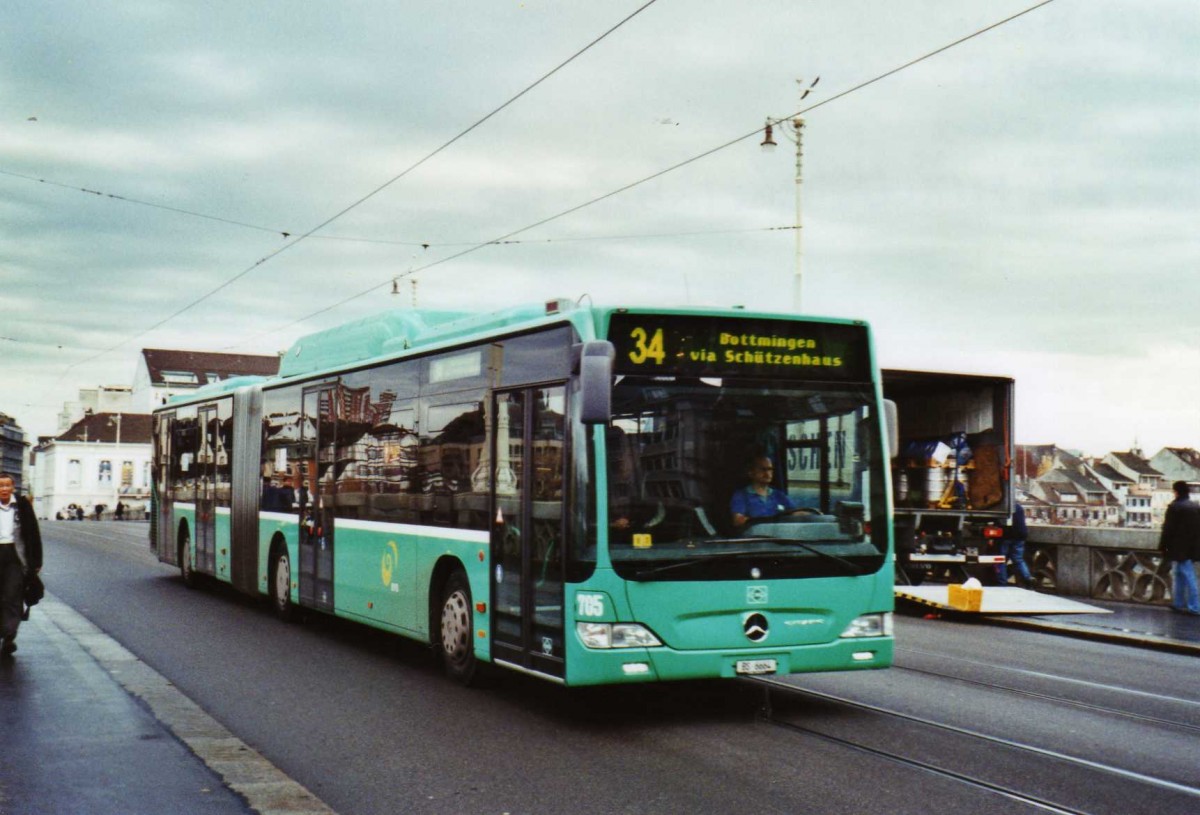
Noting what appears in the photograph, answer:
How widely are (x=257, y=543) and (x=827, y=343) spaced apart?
32.3ft

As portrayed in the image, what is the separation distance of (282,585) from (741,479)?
859cm

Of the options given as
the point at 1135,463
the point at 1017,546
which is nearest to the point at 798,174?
the point at 1017,546

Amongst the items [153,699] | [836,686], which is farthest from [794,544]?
[153,699]

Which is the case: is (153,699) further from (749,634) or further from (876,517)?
(876,517)

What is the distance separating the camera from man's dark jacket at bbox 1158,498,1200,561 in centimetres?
1689

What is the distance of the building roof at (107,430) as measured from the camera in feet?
420

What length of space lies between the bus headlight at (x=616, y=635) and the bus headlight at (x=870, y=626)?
4.85ft

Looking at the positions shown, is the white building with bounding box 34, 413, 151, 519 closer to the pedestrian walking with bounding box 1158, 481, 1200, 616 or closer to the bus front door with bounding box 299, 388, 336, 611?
the bus front door with bounding box 299, 388, 336, 611

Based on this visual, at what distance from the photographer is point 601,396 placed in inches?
316

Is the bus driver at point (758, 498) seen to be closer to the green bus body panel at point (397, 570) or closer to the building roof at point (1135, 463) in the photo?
the green bus body panel at point (397, 570)

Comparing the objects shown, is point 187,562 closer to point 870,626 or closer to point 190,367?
point 870,626

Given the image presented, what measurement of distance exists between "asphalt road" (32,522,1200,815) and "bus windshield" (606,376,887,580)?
112 centimetres

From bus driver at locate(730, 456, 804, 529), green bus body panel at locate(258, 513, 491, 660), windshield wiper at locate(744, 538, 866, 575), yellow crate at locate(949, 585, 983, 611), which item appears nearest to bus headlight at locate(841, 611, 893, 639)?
windshield wiper at locate(744, 538, 866, 575)

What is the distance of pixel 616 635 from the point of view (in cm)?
829
